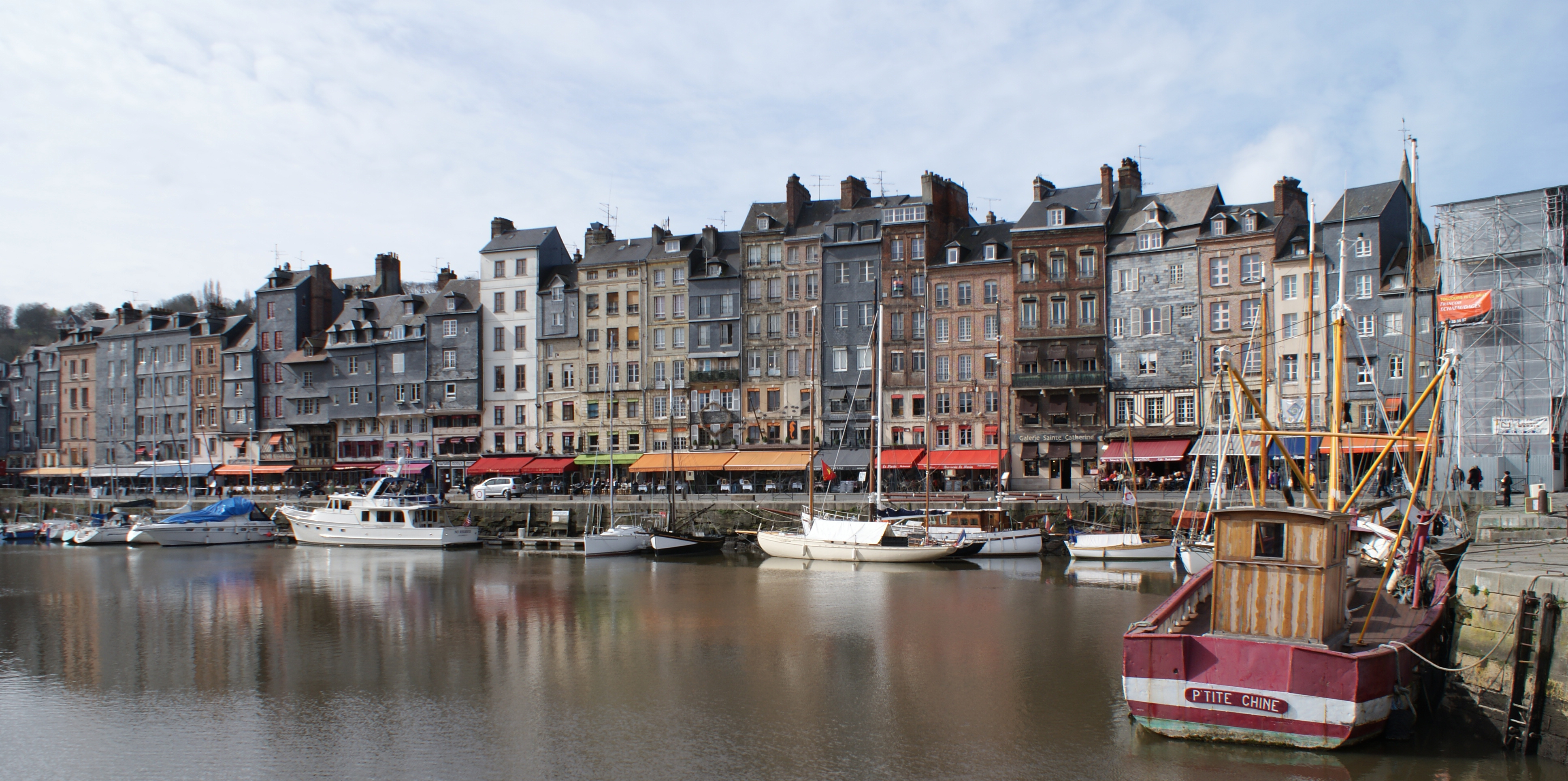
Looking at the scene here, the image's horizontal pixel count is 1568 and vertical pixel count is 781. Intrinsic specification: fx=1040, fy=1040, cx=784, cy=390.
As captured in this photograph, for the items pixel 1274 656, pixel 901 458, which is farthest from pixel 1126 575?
pixel 901 458

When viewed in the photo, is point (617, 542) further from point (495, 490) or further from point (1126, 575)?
point (1126, 575)

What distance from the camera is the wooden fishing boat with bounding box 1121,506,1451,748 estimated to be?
15047mm

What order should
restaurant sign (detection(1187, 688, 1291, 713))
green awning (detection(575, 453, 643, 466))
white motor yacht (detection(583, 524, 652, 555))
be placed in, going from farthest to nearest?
1. green awning (detection(575, 453, 643, 466))
2. white motor yacht (detection(583, 524, 652, 555))
3. restaurant sign (detection(1187, 688, 1291, 713))

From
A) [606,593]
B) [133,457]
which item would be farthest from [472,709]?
[133,457]

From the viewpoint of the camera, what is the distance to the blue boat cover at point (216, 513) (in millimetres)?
57594

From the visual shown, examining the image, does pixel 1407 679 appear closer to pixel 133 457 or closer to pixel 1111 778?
pixel 1111 778

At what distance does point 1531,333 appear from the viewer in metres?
38.4

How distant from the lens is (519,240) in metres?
70.7

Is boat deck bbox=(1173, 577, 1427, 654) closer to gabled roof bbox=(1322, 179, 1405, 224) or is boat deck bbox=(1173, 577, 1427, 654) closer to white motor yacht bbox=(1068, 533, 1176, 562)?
white motor yacht bbox=(1068, 533, 1176, 562)

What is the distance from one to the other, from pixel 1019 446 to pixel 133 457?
70492 mm

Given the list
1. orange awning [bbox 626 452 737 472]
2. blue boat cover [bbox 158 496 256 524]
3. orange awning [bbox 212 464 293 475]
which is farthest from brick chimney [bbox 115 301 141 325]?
orange awning [bbox 626 452 737 472]

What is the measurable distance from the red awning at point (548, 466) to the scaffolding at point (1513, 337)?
46863mm

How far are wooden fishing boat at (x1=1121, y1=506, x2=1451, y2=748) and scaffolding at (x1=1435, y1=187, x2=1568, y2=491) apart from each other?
2665 cm

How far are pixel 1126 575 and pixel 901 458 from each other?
2233 centimetres
